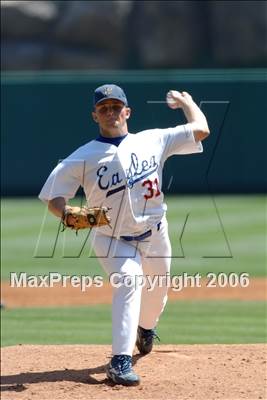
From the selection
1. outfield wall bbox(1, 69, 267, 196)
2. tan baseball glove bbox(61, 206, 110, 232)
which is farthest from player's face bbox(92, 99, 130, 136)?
outfield wall bbox(1, 69, 267, 196)

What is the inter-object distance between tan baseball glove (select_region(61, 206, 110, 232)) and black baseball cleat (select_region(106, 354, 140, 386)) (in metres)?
0.76

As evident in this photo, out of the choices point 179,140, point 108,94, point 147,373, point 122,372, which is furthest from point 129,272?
point 108,94

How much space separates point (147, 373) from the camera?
18.2 ft

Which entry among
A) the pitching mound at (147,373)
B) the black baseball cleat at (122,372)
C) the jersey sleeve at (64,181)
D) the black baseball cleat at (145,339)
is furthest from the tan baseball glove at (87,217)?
the black baseball cleat at (145,339)

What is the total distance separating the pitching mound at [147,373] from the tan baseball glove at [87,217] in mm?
912

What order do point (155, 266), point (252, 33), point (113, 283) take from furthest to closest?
point (252, 33) → point (155, 266) → point (113, 283)

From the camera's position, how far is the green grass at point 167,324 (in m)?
7.56

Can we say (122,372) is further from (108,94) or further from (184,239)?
(184,239)

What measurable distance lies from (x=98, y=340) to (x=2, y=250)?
5.61 m

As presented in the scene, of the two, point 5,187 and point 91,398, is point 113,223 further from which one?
point 5,187

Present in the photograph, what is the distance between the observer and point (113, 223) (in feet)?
17.5

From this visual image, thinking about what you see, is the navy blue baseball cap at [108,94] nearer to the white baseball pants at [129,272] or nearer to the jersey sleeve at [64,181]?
the jersey sleeve at [64,181]

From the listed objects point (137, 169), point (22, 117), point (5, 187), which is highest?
point (137, 169)

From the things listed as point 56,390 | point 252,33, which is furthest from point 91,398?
point 252,33
